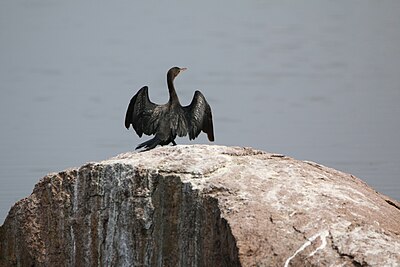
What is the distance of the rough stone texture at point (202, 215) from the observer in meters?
6.24

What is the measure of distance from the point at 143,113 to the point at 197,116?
1.45ft

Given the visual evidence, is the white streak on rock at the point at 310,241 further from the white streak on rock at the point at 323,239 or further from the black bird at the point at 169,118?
the black bird at the point at 169,118

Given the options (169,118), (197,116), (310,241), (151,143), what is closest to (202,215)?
(310,241)

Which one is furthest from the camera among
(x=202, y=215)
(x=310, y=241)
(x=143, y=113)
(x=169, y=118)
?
(x=143, y=113)

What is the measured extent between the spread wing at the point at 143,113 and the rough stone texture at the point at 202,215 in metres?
1.71

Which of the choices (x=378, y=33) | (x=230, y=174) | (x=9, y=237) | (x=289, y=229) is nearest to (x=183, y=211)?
(x=230, y=174)

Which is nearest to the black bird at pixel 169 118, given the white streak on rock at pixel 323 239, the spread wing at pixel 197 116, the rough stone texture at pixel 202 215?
the spread wing at pixel 197 116

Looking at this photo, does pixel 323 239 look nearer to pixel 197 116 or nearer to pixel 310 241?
pixel 310 241

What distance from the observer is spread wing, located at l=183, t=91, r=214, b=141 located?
30.5ft

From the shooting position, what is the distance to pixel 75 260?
7551 mm

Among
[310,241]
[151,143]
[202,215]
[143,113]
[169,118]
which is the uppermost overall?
[143,113]

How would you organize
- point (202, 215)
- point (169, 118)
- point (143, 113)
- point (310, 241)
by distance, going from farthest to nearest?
point (143, 113) < point (169, 118) < point (202, 215) < point (310, 241)

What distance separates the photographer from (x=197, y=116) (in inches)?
369

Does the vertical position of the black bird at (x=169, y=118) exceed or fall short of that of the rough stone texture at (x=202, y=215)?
it exceeds it
